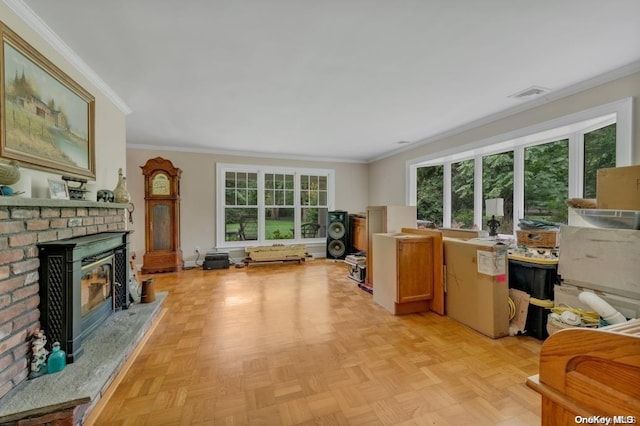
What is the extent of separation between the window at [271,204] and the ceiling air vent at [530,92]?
158 inches

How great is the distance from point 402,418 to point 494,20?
8.15 feet

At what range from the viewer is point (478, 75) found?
96.0 inches

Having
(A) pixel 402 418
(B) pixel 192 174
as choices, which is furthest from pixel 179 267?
(A) pixel 402 418

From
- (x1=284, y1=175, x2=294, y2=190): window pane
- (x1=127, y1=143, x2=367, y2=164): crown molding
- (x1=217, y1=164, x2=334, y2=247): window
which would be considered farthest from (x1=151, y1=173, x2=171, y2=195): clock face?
(x1=284, y1=175, x2=294, y2=190): window pane

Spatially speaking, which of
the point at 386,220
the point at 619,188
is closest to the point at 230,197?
the point at 386,220

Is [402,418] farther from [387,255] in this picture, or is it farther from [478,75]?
[478,75]

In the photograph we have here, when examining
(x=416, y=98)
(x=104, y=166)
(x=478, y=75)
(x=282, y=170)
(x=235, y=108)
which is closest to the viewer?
(x=478, y=75)

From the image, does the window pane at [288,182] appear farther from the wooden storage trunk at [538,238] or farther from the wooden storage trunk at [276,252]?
the wooden storage trunk at [538,238]

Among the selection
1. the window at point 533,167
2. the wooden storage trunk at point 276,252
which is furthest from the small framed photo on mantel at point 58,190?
the window at point 533,167

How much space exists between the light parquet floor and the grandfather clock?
6.43 feet

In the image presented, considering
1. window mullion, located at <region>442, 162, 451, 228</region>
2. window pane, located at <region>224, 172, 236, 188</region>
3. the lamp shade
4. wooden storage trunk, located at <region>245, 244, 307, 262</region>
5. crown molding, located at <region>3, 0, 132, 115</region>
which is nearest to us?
crown molding, located at <region>3, 0, 132, 115</region>

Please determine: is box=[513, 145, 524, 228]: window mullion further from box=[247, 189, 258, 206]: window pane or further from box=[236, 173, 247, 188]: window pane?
box=[236, 173, 247, 188]: window pane

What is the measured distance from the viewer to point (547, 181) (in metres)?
3.17

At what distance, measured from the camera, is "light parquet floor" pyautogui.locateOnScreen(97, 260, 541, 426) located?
1516 millimetres
